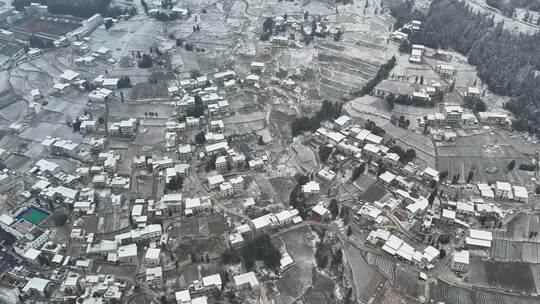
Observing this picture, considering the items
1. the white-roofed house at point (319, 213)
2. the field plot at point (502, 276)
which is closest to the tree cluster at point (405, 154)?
the white-roofed house at point (319, 213)

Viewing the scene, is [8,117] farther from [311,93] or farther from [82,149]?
[311,93]

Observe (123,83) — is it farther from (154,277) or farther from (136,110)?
(154,277)

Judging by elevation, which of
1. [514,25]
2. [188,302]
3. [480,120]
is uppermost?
[514,25]

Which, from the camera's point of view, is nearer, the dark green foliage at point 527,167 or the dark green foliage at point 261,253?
the dark green foliage at point 261,253

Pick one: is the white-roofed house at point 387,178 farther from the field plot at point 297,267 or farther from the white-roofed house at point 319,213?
the field plot at point 297,267

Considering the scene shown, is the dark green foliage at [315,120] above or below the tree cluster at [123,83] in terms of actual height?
below

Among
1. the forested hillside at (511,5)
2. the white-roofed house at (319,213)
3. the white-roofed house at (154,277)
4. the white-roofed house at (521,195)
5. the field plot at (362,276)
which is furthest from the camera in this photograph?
the forested hillside at (511,5)

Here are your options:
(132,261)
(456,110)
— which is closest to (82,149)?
(132,261)
